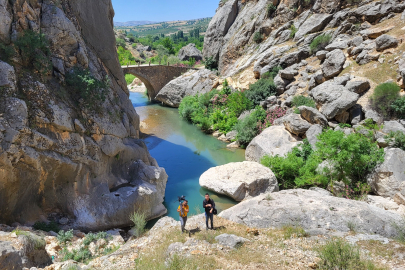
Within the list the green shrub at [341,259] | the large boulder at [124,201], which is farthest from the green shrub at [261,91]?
the green shrub at [341,259]

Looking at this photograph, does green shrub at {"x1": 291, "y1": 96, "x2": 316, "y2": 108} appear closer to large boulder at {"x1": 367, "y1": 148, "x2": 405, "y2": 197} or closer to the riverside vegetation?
the riverside vegetation

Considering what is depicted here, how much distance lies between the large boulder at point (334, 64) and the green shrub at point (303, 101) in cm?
221

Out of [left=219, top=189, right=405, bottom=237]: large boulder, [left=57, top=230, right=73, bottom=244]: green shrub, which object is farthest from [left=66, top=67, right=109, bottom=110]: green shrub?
[left=219, top=189, right=405, bottom=237]: large boulder

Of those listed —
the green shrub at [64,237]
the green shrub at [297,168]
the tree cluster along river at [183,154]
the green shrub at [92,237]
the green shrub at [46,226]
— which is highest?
the green shrub at [64,237]

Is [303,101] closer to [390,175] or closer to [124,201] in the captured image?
[390,175]

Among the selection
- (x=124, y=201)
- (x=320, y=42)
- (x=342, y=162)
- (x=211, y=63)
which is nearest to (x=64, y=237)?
(x=124, y=201)

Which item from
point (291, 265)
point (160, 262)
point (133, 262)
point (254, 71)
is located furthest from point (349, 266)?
point (254, 71)

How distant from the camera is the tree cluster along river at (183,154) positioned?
45.5 ft

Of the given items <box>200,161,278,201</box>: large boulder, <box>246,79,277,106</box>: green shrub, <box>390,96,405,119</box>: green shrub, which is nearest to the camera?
<box>200,161,278,201</box>: large boulder

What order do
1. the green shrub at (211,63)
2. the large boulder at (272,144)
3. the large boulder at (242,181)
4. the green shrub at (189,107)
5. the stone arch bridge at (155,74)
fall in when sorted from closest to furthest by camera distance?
1. the large boulder at (242,181)
2. the large boulder at (272,144)
3. the green shrub at (189,107)
4. the stone arch bridge at (155,74)
5. the green shrub at (211,63)

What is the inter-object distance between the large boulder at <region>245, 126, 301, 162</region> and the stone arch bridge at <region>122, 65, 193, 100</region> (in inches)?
816

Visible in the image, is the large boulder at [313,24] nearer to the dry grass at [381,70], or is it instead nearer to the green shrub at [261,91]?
the green shrub at [261,91]

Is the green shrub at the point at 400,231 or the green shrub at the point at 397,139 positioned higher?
the green shrub at the point at 397,139

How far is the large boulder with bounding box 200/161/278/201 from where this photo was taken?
1316cm
